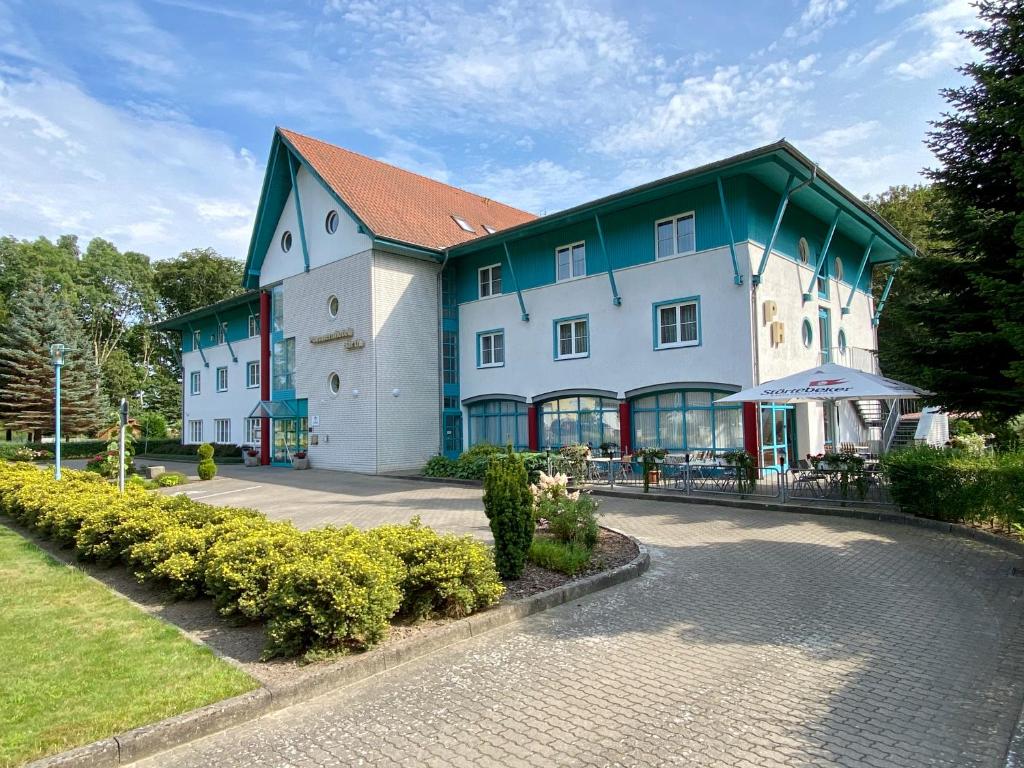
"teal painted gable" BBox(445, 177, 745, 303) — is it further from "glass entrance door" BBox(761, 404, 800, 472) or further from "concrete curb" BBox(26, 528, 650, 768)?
"concrete curb" BBox(26, 528, 650, 768)

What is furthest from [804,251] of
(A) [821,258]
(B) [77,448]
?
(B) [77,448]

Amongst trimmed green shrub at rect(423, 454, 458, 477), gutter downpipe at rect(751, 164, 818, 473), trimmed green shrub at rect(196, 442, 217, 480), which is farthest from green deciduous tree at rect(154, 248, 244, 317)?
gutter downpipe at rect(751, 164, 818, 473)

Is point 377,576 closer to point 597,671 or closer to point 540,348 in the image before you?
point 597,671

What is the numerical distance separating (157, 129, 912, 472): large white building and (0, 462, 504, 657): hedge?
13.1 meters

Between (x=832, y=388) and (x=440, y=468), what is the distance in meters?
12.2

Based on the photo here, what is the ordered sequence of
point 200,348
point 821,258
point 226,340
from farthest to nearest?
point 200,348 < point 226,340 < point 821,258

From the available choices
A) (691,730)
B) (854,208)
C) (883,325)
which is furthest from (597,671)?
(883,325)

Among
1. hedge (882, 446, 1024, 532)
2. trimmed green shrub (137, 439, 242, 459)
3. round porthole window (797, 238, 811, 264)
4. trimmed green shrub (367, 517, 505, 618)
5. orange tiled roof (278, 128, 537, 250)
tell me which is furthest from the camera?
trimmed green shrub (137, 439, 242, 459)

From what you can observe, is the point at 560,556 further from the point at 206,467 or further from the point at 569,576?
the point at 206,467

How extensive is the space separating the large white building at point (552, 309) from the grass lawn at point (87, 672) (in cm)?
1505

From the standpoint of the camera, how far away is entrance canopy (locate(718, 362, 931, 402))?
12.6 m

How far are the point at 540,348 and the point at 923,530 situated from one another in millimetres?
13483

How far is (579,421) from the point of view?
21328mm

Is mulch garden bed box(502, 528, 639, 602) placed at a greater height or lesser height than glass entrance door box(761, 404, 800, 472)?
lesser
